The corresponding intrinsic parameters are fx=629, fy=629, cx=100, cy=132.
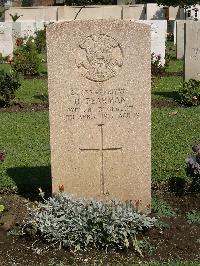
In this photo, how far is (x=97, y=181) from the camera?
574 cm

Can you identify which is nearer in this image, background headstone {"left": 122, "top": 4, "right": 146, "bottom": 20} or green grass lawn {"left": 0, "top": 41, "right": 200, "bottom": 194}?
green grass lawn {"left": 0, "top": 41, "right": 200, "bottom": 194}

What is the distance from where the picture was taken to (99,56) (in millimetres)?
5410

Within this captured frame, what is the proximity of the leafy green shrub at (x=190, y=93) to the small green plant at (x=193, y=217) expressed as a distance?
622 centimetres

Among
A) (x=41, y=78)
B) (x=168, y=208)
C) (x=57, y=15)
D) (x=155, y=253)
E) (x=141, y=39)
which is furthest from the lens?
(x=57, y=15)

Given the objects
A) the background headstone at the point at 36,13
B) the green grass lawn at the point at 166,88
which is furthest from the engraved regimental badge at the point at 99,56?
the background headstone at the point at 36,13

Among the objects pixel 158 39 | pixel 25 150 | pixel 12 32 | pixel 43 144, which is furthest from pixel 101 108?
pixel 12 32

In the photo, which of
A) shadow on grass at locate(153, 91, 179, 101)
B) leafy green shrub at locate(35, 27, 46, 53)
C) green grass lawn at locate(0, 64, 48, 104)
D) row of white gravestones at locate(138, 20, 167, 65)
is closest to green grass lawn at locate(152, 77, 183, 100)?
shadow on grass at locate(153, 91, 179, 101)

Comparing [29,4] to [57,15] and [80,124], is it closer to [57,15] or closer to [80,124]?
[57,15]

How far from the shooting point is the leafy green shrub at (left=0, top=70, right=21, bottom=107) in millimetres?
11914

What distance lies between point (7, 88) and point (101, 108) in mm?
6637

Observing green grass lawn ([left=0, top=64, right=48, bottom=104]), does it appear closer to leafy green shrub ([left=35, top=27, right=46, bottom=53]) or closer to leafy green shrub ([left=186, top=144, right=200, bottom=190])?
leafy green shrub ([left=186, top=144, right=200, bottom=190])

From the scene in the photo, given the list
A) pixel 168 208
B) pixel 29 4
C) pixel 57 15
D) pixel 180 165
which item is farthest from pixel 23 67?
pixel 29 4

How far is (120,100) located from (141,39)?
1.83ft

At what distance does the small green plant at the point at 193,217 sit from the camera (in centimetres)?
565
